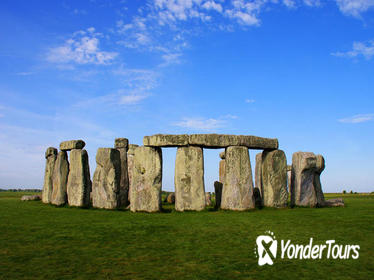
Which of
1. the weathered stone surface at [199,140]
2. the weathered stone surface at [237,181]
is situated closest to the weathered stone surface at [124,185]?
the weathered stone surface at [199,140]

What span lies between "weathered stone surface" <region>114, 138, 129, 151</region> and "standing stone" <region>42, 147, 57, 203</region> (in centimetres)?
298

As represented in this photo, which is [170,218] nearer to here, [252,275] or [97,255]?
[97,255]

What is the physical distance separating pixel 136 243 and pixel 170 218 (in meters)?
3.27

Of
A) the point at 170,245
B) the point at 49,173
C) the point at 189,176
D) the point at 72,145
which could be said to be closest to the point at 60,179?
the point at 72,145

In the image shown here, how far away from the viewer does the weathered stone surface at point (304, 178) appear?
1312 centimetres

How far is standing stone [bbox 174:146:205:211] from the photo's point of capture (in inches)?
460

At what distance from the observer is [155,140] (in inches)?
476

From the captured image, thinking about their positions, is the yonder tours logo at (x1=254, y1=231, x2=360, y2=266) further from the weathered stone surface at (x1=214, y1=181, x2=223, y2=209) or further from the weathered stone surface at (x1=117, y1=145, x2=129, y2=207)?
the weathered stone surface at (x1=117, y1=145, x2=129, y2=207)

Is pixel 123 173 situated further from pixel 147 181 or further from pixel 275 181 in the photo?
pixel 275 181

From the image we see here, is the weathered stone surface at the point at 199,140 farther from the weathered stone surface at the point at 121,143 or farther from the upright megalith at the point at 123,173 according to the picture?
the weathered stone surface at the point at 121,143

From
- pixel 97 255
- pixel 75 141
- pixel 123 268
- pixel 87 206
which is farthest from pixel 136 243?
pixel 75 141

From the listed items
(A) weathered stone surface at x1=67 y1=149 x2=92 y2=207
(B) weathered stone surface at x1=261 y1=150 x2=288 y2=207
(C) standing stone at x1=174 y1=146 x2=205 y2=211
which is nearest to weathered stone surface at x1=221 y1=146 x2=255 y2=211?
(C) standing stone at x1=174 y1=146 x2=205 y2=211

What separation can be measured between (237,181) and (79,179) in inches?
240

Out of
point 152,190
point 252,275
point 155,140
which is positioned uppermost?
point 155,140
